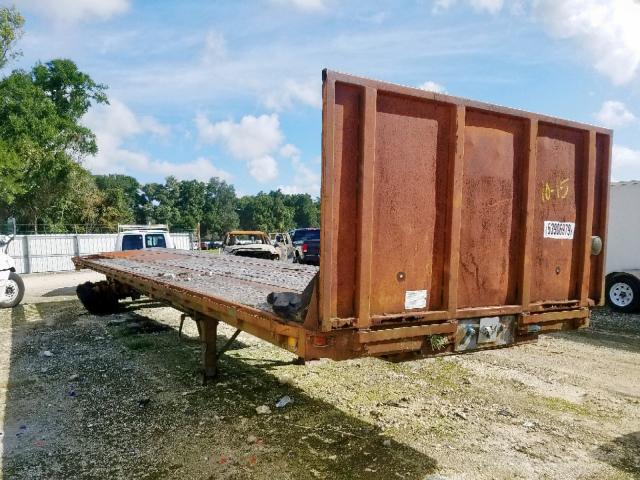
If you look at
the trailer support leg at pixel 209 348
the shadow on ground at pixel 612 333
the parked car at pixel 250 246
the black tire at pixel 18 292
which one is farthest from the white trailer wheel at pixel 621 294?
the black tire at pixel 18 292

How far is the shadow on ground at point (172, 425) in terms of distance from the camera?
3664mm

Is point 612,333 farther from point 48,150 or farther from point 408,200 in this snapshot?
point 48,150

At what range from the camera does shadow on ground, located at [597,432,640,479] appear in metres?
3.67

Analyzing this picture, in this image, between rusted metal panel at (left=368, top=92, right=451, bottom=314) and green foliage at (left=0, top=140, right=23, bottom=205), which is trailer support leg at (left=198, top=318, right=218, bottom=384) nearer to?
rusted metal panel at (left=368, top=92, right=451, bottom=314)

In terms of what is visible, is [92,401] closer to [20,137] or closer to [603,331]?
[603,331]

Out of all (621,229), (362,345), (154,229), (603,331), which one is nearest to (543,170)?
(362,345)

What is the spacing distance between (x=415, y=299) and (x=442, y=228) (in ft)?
1.84

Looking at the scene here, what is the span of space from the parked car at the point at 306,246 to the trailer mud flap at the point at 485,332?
11018mm

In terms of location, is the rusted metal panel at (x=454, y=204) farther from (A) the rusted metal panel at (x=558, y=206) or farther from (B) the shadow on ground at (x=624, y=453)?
(B) the shadow on ground at (x=624, y=453)

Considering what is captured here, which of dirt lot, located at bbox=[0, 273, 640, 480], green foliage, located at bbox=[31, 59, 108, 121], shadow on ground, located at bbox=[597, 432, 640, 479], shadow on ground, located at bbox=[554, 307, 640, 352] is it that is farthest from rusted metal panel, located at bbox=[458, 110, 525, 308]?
green foliage, located at bbox=[31, 59, 108, 121]

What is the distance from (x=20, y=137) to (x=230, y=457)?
3222cm

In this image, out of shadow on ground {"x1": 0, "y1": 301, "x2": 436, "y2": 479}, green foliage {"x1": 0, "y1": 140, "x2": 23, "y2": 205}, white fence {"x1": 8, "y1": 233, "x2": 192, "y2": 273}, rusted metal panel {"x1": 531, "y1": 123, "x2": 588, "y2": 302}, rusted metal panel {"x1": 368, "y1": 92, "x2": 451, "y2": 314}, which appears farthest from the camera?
green foliage {"x1": 0, "y1": 140, "x2": 23, "y2": 205}

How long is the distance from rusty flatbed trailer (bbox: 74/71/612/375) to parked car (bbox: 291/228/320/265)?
10854 mm

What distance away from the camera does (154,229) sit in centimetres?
1401
